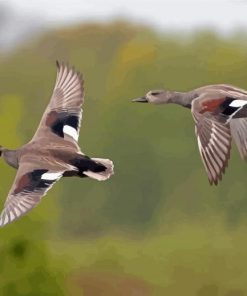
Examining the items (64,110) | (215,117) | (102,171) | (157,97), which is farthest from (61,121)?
(215,117)

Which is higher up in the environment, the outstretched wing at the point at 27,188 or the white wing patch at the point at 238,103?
the white wing patch at the point at 238,103

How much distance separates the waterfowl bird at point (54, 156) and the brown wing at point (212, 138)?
28cm

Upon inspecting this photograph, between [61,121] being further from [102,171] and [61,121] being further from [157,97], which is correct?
[157,97]

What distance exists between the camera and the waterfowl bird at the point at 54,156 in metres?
3.51

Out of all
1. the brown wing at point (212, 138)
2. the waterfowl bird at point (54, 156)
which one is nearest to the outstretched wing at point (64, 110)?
the waterfowl bird at point (54, 156)

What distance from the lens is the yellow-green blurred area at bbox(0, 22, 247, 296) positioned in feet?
12.7

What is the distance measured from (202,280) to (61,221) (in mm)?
436

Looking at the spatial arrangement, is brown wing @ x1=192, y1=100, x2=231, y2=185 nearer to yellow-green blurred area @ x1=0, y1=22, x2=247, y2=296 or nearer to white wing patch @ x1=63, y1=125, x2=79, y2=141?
yellow-green blurred area @ x1=0, y1=22, x2=247, y2=296

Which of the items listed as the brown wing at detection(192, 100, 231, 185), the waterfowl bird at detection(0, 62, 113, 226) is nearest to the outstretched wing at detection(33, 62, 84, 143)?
the waterfowl bird at detection(0, 62, 113, 226)

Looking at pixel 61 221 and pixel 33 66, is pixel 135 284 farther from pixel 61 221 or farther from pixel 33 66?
pixel 33 66

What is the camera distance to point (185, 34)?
157 inches

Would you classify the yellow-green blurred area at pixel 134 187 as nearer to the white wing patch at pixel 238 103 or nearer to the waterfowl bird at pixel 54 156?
the waterfowl bird at pixel 54 156

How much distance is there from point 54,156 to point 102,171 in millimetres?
137

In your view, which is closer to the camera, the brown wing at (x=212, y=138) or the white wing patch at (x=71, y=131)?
the brown wing at (x=212, y=138)
